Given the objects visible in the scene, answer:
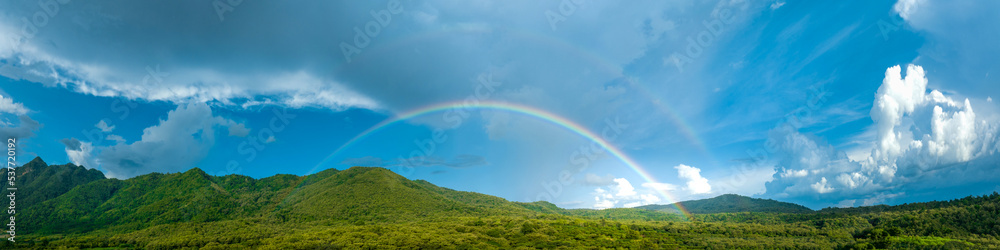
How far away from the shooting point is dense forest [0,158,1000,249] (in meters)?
84.0

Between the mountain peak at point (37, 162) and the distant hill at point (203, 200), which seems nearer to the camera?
the distant hill at point (203, 200)

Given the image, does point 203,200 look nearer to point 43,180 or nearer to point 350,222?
point 350,222

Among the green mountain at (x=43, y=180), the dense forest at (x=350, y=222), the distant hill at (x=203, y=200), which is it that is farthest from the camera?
the green mountain at (x=43, y=180)

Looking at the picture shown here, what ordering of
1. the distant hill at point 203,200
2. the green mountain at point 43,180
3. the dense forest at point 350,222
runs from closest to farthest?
the dense forest at point 350,222 → the distant hill at point 203,200 → the green mountain at point 43,180

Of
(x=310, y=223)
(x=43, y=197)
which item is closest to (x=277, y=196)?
(x=310, y=223)

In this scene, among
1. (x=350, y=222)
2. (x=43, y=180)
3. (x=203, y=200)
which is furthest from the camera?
(x=43, y=180)

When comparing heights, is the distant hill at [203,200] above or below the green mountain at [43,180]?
below

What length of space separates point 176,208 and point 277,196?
115 feet

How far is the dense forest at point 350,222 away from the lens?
276 ft

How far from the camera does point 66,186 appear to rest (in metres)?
146

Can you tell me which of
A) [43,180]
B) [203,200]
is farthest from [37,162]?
[203,200]

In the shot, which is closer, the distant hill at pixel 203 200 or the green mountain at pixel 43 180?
the distant hill at pixel 203 200

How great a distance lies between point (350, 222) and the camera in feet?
413

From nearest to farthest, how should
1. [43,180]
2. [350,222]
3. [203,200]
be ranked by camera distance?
[350,222], [203,200], [43,180]
